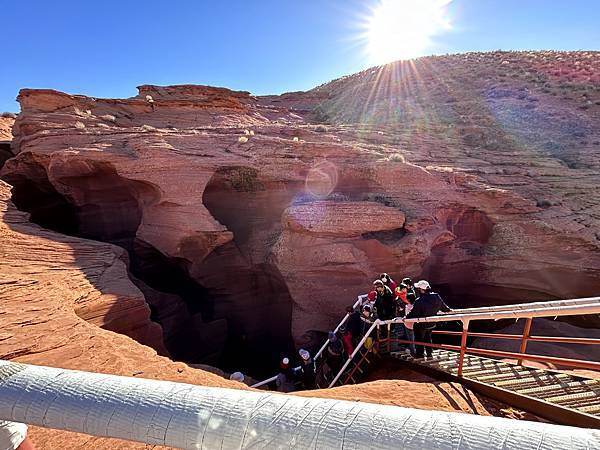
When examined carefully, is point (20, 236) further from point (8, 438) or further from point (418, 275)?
point (418, 275)

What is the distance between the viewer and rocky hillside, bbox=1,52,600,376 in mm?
10633

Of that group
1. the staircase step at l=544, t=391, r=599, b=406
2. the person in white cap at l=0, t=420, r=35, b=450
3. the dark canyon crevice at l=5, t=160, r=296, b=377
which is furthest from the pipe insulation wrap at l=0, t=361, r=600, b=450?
the dark canyon crevice at l=5, t=160, r=296, b=377

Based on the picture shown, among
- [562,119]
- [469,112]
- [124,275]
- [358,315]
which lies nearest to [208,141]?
[124,275]

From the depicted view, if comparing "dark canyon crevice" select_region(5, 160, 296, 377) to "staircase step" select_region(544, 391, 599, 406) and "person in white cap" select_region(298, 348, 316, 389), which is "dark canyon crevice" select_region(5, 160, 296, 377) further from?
"staircase step" select_region(544, 391, 599, 406)

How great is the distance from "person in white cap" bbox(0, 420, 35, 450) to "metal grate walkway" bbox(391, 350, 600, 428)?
4941 mm

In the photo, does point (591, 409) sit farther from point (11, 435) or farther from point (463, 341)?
point (11, 435)

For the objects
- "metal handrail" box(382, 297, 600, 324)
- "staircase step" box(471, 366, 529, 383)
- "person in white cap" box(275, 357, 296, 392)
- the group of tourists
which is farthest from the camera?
"person in white cap" box(275, 357, 296, 392)

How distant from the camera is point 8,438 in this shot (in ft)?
4.69

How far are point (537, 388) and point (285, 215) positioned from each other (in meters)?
7.64

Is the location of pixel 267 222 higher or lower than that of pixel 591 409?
higher

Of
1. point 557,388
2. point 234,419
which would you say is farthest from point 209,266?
point 234,419

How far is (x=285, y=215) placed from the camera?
426 inches

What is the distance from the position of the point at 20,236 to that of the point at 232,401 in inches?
396

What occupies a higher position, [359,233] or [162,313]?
[359,233]
